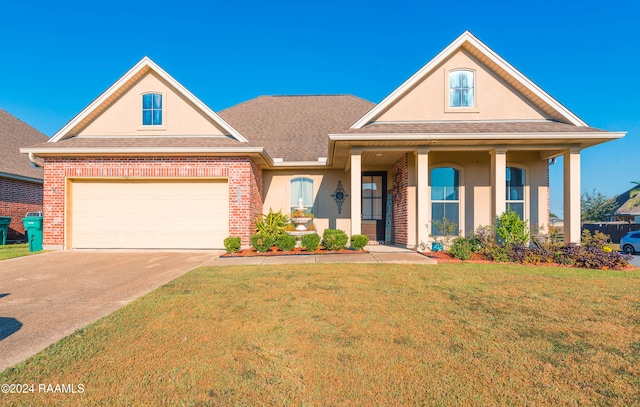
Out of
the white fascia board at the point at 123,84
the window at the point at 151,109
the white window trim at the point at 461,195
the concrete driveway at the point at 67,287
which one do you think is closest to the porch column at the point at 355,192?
the white window trim at the point at 461,195

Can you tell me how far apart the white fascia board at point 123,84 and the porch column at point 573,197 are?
9.84m

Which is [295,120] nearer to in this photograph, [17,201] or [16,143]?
[17,201]

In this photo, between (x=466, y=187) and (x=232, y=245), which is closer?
(x=232, y=245)

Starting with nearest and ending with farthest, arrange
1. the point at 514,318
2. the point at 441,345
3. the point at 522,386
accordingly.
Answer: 1. the point at 522,386
2. the point at 441,345
3. the point at 514,318

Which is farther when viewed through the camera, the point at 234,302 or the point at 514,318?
the point at 234,302

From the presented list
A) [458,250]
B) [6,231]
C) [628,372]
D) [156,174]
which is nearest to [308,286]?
[628,372]

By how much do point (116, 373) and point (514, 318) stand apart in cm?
425

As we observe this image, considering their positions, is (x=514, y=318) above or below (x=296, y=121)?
below

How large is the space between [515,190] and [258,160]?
869 cm

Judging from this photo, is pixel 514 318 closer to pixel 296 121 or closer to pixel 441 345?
pixel 441 345

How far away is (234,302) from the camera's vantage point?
14.7 feet

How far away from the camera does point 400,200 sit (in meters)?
10.7

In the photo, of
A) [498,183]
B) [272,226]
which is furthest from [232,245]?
[498,183]

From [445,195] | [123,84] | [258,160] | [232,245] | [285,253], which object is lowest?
[285,253]
